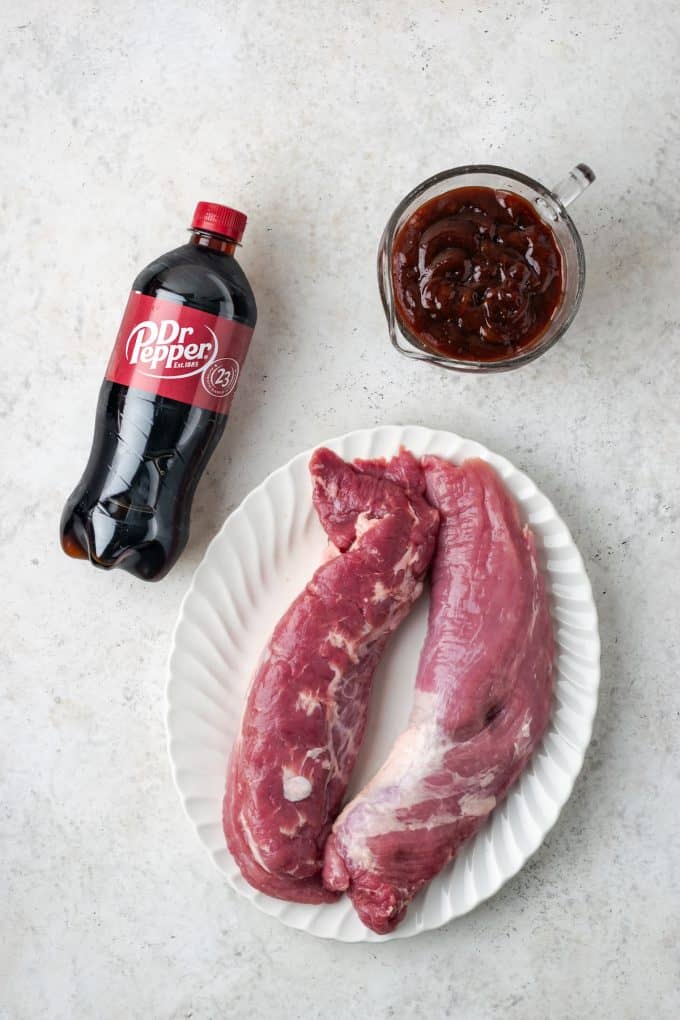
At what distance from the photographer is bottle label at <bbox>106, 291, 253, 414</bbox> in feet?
4.94

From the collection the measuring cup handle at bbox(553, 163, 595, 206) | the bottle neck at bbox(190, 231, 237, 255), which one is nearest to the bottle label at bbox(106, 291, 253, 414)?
the bottle neck at bbox(190, 231, 237, 255)

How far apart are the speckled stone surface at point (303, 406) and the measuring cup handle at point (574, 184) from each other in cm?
18

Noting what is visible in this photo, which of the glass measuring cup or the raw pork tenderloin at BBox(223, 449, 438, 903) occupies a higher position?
the glass measuring cup

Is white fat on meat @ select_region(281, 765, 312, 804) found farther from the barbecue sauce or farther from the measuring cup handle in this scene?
the measuring cup handle

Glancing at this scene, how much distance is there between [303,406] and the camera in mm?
1705

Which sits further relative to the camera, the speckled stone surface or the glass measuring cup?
the speckled stone surface

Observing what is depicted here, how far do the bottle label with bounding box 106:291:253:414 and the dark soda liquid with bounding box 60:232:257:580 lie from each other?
17 millimetres

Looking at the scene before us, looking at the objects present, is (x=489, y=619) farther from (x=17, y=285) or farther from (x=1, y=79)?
(x=1, y=79)

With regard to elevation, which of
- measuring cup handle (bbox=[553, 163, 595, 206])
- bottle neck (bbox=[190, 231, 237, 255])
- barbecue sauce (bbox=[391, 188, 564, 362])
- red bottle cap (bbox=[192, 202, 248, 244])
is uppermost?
measuring cup handle (bbox=[553, 163, 595, 206])

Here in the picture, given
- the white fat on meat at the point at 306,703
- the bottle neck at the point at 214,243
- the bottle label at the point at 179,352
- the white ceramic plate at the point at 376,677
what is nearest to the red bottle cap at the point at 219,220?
the bottle neck at the point at 214,243

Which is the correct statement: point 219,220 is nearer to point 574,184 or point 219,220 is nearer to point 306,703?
point 574,184

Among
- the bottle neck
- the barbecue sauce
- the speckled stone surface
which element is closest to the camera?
the barbecue sauce

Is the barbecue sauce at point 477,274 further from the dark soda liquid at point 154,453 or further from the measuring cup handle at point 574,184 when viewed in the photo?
the dark soda liquid at point 154,453

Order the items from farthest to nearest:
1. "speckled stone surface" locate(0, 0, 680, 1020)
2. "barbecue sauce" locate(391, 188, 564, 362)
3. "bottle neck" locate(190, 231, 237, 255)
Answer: "speckled stone surface" locate(0, 0, 680, 1020)
"bottle neck" locate(190, 231, 237, 255)
"barbecue sauce" locate(391, 188, 564, 362)
